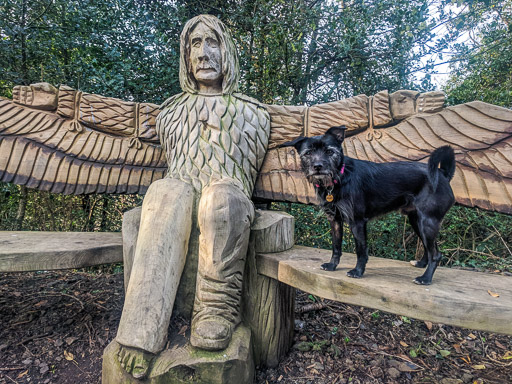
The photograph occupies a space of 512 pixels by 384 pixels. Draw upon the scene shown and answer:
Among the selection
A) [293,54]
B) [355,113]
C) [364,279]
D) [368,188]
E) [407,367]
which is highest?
[293,54]

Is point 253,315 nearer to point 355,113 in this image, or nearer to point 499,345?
point 355,113

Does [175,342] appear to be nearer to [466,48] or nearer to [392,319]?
[392,319]

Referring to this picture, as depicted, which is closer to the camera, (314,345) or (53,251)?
(53,251)

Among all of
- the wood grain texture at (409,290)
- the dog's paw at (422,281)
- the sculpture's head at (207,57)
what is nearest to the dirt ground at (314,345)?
the wood grain texture at (409,290)

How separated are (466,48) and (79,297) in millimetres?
4772

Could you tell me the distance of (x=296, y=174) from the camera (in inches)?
79.9

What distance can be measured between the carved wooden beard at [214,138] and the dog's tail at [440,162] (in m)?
0.98

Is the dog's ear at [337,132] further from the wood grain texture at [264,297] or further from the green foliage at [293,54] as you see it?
the green foliage at [293,54]

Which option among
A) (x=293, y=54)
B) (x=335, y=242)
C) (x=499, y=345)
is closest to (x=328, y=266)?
(x=335, y=242)

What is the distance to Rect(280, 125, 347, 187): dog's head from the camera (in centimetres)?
128

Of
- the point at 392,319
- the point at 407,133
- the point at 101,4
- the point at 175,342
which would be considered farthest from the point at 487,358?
the point at 101,4

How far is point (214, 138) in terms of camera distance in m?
1.89

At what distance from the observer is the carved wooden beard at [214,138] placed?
182cm

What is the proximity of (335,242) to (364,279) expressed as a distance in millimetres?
268
